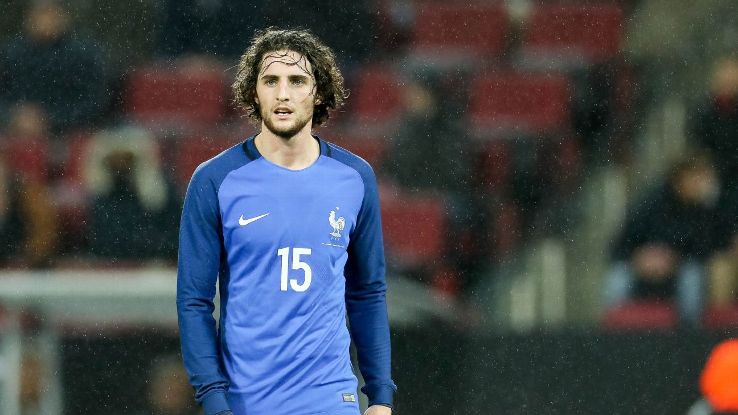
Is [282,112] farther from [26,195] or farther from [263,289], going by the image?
[26,195]

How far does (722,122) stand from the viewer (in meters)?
4.55

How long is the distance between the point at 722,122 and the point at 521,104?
70cm

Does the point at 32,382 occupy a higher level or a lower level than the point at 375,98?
lower

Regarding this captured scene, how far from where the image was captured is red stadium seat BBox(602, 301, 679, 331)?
437 cm

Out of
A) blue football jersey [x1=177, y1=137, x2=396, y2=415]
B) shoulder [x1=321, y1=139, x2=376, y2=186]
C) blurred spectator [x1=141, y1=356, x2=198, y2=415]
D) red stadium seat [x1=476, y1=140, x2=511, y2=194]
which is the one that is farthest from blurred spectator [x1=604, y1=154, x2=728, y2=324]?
blue football jersey [x1=177, y1=137, x2=396, y2=415]

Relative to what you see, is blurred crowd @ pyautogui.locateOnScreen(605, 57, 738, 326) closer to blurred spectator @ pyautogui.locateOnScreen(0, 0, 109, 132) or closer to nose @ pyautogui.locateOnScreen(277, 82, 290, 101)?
blurred spectator @ pyautogui.locateOnScreen(0, 0, 109, 132)

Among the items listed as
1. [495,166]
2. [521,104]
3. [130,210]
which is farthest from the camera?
[521,104]

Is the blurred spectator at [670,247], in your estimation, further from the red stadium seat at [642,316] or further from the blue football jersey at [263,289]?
the blue football jersey at [263,289]

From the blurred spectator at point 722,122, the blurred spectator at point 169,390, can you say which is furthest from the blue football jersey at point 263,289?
the blurred spectator at point 722,122

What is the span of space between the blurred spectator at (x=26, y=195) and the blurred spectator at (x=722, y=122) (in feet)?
7.34

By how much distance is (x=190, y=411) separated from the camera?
423 centimetres

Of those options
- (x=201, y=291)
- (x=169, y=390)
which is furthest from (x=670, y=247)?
(x=201, y=291)

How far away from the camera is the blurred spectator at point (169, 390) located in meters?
4.20

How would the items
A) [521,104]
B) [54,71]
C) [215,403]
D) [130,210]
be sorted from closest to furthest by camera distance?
[215,403]
[130,210]
[54,71]
[521,104]
